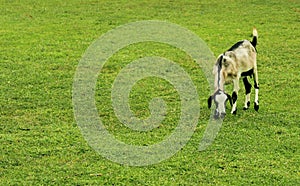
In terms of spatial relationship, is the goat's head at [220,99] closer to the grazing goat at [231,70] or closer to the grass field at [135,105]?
the grazing goat at [231,70]

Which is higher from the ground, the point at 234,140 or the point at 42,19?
the point at 42,19

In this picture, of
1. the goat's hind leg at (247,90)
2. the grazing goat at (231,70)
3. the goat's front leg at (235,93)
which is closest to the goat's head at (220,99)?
the grazing goat at (231,70)

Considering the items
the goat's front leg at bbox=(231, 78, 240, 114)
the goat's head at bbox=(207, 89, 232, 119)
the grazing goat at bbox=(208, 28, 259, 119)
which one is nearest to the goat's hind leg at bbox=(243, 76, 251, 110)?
the grazing goat at bbox=(208, 28, 259, 119)

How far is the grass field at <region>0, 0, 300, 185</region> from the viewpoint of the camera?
22.8 feet

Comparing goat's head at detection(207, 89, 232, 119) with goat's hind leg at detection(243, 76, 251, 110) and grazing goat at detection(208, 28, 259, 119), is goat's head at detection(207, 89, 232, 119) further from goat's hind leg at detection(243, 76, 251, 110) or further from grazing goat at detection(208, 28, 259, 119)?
goat's hind leg at detection(243, 76, 251, 110)

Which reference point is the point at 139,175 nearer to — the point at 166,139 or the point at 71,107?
the point at 166,139

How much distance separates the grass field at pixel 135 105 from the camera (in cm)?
695

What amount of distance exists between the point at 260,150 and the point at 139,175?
5.70 feet

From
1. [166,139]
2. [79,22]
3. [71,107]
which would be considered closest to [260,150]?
[166,139]

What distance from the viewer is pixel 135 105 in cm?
913

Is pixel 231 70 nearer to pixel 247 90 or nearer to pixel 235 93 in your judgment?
pixel 235 93

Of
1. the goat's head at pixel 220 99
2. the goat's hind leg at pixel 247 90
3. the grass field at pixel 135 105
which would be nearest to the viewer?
the grass field at pixel 135 105

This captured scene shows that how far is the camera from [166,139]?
7.86 m

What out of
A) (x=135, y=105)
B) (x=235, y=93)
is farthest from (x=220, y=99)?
(x=135, y=105)
